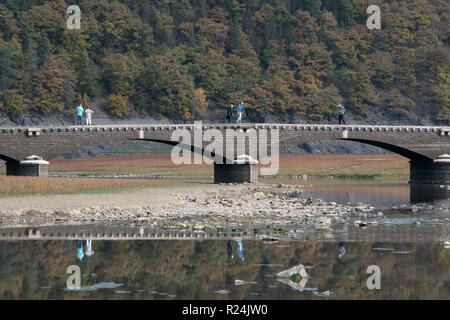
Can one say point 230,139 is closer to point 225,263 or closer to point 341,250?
point 341,250

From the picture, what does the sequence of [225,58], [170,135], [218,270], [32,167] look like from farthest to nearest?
[225,58] < [170,135] < [32,167] < [218,270]

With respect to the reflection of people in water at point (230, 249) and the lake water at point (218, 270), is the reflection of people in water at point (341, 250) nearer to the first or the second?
the lake water at point (218, 270)

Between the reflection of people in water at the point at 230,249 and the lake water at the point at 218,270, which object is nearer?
the lake water at the point at 218,270

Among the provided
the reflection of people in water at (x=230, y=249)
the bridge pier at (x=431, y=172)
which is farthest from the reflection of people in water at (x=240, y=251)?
the bridge pier at (x=431, y=172)

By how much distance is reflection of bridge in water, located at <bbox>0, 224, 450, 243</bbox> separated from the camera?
28.8 m

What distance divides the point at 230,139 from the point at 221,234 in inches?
1747

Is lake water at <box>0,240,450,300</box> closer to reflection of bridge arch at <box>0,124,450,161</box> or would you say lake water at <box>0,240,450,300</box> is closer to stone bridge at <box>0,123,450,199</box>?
stone bridge at <box>0,123,450,199</box>

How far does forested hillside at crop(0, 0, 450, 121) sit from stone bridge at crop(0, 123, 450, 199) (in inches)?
2221

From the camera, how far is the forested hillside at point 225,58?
444 ft

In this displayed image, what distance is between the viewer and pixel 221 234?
1187 inches

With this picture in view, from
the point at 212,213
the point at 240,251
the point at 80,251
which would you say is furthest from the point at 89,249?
the point at 212,213

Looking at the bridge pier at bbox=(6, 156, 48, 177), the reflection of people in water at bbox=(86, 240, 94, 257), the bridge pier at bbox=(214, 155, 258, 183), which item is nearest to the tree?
the bridge pier at bbox=(6, 156, 48, 177)

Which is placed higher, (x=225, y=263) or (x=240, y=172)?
(x=240, y=172)
